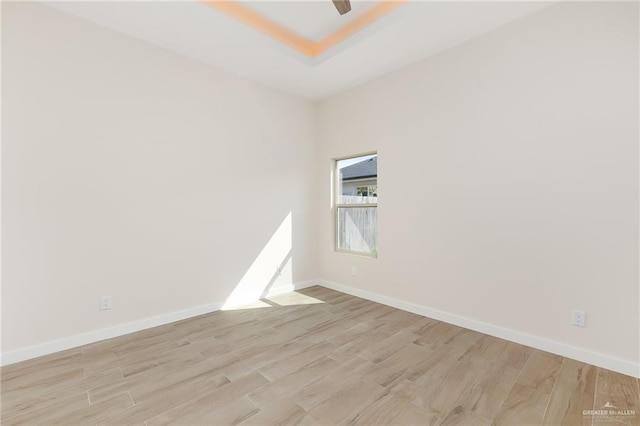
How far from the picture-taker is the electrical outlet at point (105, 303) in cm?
255

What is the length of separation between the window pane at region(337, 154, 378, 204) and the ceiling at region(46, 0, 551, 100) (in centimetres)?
114

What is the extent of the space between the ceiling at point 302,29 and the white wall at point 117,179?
0.90 ft

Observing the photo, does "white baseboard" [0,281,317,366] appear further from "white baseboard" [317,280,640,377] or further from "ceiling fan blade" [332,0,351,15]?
"ceiling fan blade" [332,0,351,15]

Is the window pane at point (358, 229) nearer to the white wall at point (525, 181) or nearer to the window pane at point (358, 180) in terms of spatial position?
the window pane at point (358, 180)

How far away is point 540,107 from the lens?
236cm

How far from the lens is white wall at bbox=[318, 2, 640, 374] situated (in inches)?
81.0

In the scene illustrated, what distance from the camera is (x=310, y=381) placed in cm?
193

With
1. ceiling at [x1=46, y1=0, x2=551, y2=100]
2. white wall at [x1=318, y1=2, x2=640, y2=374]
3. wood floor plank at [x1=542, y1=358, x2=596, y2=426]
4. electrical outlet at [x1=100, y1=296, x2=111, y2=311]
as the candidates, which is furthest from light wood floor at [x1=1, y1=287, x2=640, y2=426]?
ceiling at [x1=46, y1=0, x2=551, y2=100]

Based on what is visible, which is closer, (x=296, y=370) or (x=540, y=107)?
(x=296, y=370)

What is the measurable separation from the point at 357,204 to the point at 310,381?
251 centimetres

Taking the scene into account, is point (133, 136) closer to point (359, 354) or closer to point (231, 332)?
point (231, 332)

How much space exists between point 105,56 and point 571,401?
4465 millimetres

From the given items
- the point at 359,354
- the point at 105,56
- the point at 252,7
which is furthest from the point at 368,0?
the point at 359,354

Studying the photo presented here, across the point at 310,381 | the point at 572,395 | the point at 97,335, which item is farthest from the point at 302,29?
the point at 572,395
